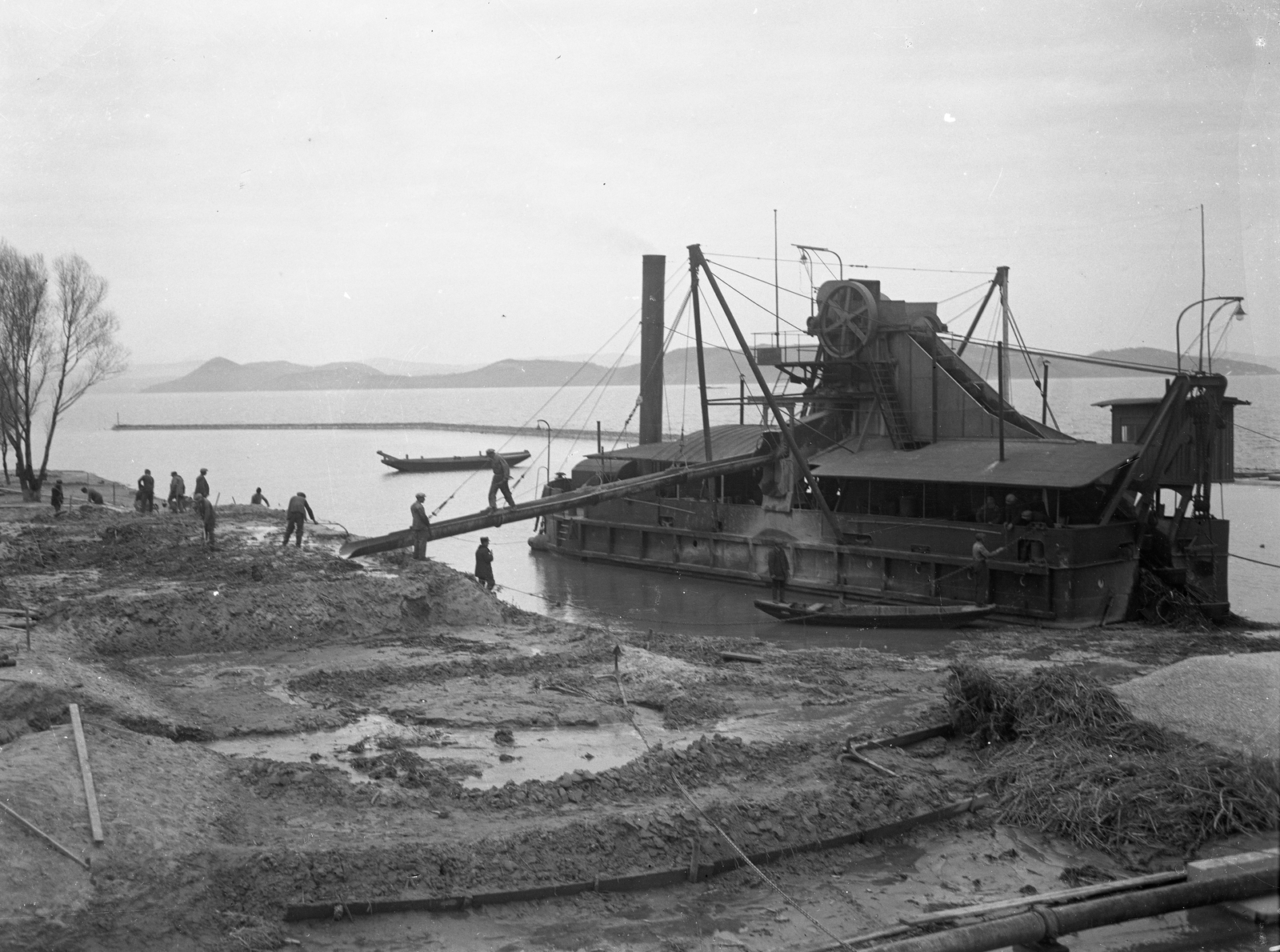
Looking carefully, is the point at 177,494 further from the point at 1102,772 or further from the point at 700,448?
the point at 1102,772

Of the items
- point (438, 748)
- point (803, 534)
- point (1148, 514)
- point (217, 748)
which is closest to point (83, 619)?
point (217, 748)

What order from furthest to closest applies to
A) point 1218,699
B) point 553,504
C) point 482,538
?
point 553,504 → point 482,538 → point 1218,699

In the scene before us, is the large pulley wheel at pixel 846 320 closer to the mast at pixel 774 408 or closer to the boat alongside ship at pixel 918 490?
Answer: the boat alongside ship at pixel 918 490

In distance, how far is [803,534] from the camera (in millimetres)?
27109

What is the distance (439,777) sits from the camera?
10.5 meters

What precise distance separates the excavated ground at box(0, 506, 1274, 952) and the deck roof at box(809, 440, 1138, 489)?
4774 millimetres

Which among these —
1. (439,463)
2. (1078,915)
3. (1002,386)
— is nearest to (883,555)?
(1002,386)

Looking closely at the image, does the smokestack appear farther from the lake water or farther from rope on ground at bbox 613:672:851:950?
rope on ground at bbox 613:672:851:950

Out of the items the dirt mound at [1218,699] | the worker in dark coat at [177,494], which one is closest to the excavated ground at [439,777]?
the dirt mound at [1218,699]

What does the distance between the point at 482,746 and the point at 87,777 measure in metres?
4.19

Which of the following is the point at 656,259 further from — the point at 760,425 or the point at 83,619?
the point at 83,619

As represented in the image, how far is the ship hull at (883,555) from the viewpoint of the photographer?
2161 cm

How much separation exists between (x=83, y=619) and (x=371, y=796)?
858 centimetres

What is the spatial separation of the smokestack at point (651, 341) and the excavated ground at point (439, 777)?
18.8 meters
